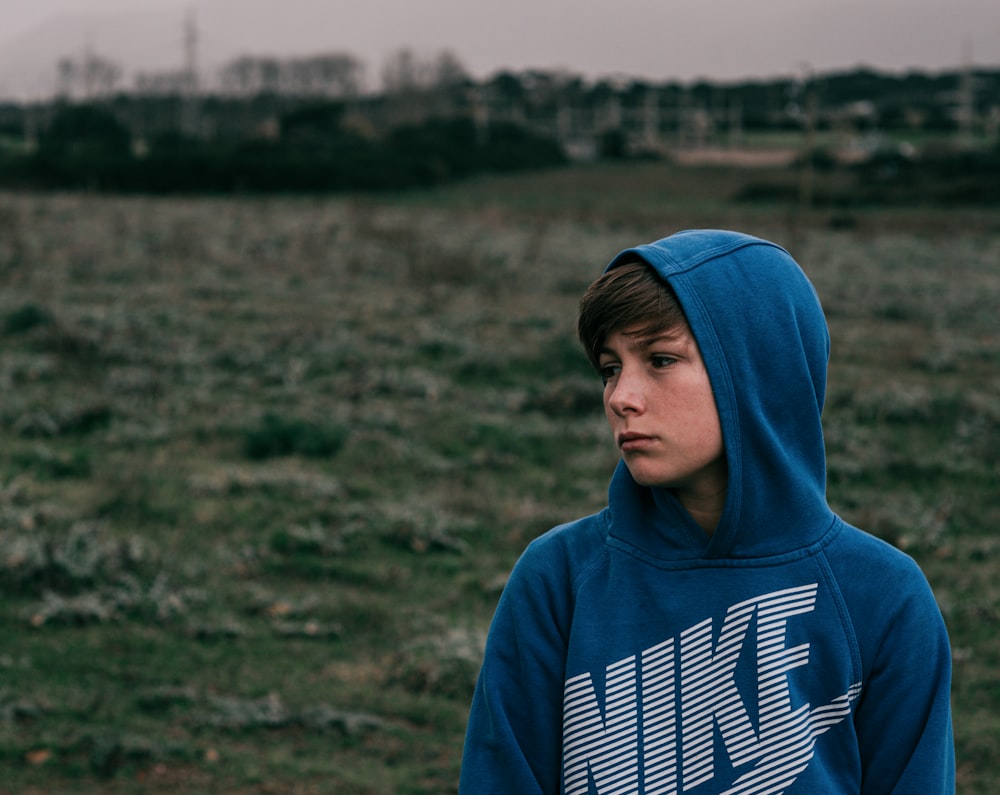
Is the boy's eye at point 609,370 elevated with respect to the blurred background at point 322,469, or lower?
elevated

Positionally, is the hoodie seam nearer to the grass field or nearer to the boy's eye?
the boy's eye

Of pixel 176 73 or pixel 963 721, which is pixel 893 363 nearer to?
pixel 963 721

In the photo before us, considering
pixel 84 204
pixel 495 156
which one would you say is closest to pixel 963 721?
pixel 84 204

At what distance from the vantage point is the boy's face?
5.71 feet

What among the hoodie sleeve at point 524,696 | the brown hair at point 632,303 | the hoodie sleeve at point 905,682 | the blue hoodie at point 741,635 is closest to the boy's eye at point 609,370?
the brown hair at point 632,303

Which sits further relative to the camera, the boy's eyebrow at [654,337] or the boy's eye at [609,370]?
the boy's eye at [609,370]

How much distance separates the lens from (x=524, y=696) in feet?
5.88

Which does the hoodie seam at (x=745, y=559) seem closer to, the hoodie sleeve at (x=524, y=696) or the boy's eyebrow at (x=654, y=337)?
the hoodie sleeve at (x=524, y=696)

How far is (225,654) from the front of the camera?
5207 millimetres

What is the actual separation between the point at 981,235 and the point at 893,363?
21.0m

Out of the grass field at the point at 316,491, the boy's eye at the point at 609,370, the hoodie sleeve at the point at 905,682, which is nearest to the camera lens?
the hoodie sleeve at the point at 905,682

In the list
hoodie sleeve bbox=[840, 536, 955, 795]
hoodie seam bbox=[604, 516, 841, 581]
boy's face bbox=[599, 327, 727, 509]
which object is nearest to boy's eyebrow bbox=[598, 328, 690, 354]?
boy's face bbox=[599, 327, 727, 509]

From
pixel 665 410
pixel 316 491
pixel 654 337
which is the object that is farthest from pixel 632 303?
pixel 316 491

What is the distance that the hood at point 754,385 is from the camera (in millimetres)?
1708
